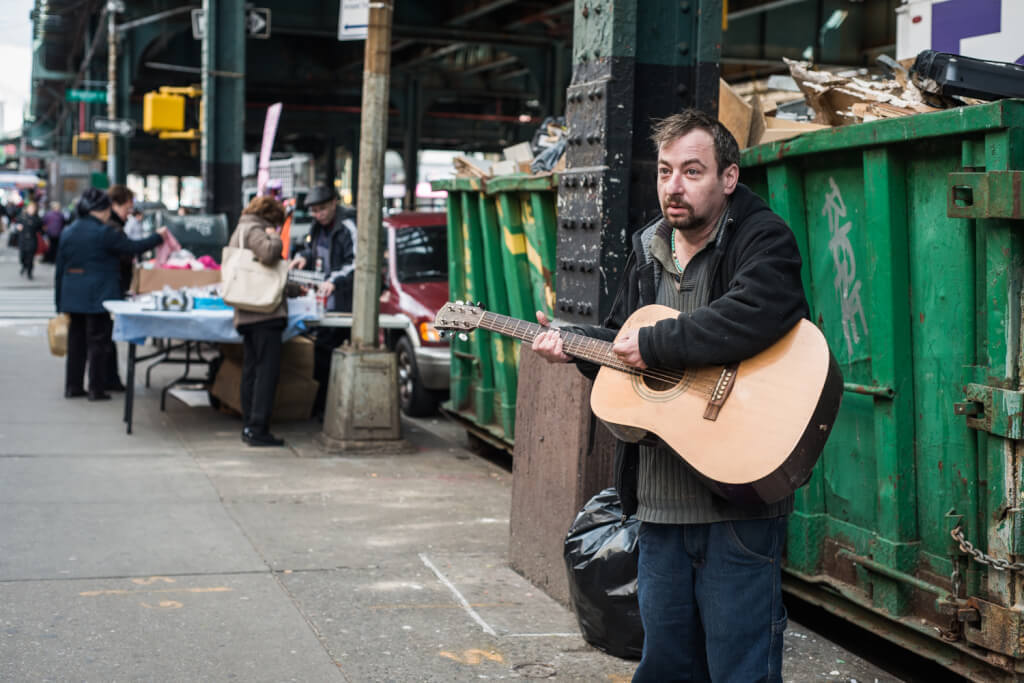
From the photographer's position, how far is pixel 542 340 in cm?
351

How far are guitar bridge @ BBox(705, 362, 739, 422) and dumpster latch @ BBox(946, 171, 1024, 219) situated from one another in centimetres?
112

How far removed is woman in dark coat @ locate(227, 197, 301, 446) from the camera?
9055mm

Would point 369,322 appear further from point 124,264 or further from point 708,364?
point 708,364

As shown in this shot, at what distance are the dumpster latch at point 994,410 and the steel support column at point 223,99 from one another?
1419 centimetres

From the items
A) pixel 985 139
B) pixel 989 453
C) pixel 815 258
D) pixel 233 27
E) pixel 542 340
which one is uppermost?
pixel 233 27

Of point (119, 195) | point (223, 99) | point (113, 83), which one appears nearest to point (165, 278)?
point (119, 195)

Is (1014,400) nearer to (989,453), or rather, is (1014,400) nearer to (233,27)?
(989,453)

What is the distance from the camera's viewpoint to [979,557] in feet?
13.1

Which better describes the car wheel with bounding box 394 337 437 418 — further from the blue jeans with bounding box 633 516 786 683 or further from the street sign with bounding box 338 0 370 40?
the blue jeans with bounding box 633 516 786 683

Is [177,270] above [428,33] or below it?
below

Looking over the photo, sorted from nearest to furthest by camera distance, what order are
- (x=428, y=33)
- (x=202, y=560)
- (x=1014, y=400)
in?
(x=1014, y=400)
(x=202, y=560)
(x=428, y=33)

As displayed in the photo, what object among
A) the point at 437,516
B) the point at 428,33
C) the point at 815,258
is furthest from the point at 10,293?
the point at 815,258

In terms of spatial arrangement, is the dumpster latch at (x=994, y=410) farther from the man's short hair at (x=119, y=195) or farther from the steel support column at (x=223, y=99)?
the steel support column at (x=223, y=99)

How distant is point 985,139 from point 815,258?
1.07m
